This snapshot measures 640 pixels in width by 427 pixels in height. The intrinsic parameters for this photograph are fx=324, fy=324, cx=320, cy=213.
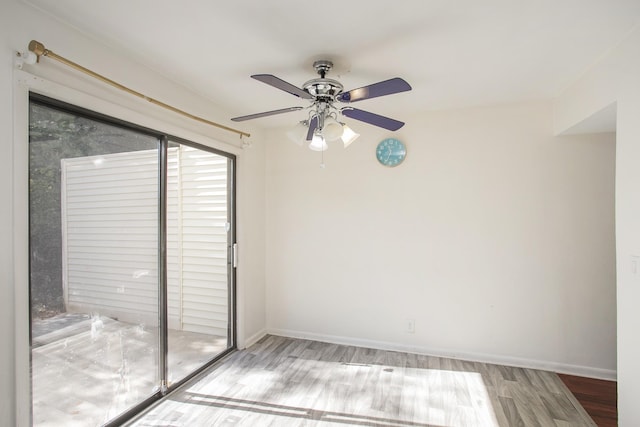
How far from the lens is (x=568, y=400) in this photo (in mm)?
2500

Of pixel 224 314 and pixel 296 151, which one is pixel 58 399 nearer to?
pixel 224 314

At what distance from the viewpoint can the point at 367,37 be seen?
191cm

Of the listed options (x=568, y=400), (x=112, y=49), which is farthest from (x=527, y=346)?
(x=112, y=49)

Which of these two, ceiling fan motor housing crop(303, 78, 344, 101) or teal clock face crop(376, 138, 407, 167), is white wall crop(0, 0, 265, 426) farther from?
teal clock face crop(376, 138, 407, 167)

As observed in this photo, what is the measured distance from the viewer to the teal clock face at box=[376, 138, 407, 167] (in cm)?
337

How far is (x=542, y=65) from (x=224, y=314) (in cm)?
345

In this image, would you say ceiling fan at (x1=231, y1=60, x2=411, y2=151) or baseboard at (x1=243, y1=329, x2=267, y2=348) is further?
baseboard at (x1=243, y1=329, x2=267, y2=348)

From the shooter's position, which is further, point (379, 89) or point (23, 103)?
point (379, 89)

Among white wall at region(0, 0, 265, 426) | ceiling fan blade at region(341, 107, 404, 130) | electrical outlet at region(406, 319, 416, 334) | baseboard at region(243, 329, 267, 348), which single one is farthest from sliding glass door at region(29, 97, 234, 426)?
electrical outlet at region(406, 319, 416, 334)

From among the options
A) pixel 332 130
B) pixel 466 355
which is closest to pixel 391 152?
pixel 332 130

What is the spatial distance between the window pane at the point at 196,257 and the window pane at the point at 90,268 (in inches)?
8.0

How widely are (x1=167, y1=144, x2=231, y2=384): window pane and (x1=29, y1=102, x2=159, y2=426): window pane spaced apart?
20 centimetres

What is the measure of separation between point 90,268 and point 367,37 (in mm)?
2210

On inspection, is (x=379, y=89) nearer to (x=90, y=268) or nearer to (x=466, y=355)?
(x=90, y=268)
